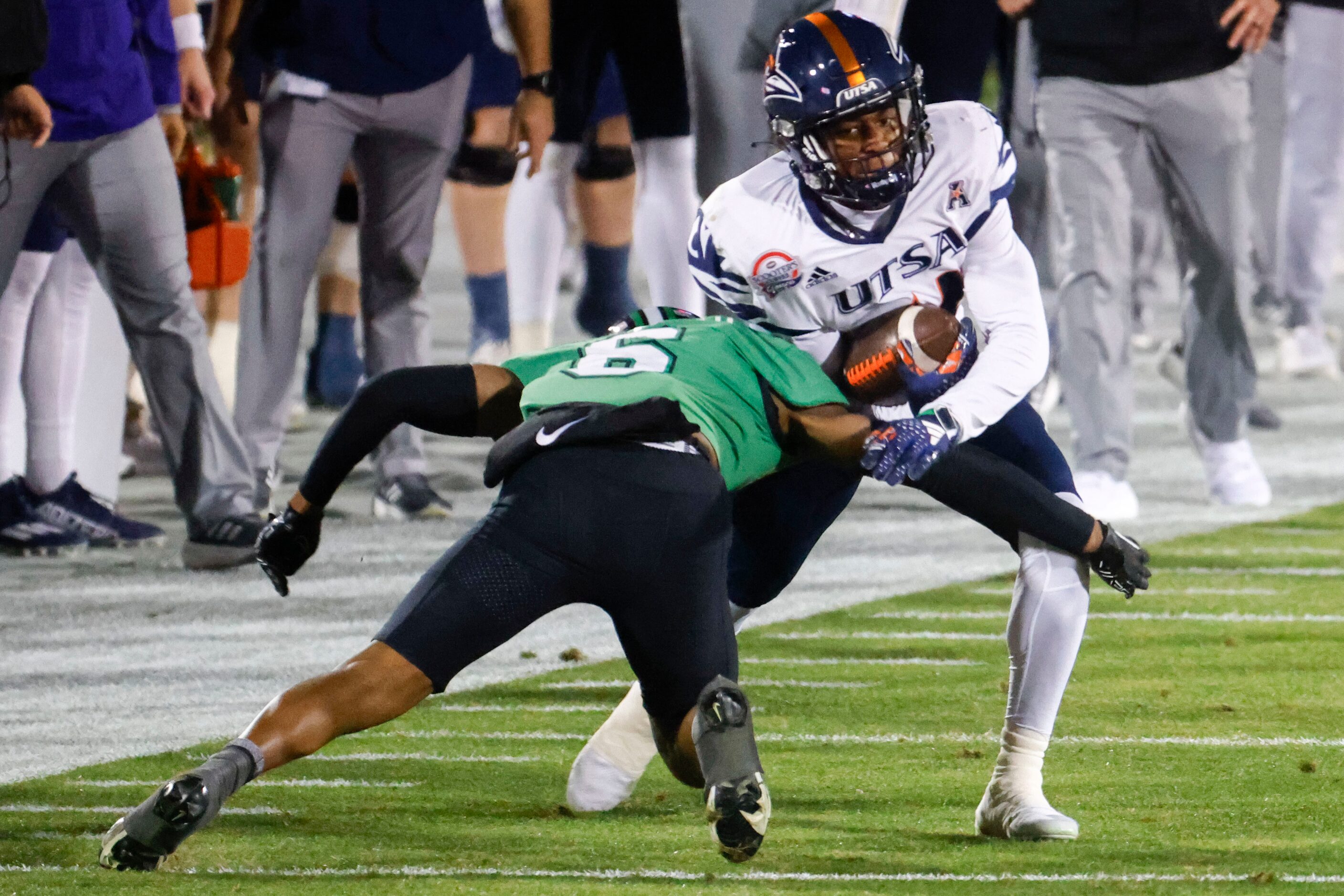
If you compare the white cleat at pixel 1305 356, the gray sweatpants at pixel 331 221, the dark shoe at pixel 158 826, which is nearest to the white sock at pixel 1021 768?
the dark shoe at pixel 158 826

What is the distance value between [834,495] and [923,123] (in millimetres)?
725

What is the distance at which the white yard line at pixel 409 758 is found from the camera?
5.27 meters

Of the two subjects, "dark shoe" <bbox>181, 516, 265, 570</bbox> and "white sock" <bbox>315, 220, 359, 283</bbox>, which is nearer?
"dark shoe" <bbox>181, 516, 265, 570</bbox>

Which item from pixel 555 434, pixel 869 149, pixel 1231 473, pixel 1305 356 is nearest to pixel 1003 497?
pixel 869 149

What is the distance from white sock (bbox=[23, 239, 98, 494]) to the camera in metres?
7.73

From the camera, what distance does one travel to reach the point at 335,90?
25.7ft

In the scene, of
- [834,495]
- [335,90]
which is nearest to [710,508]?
[834,495]

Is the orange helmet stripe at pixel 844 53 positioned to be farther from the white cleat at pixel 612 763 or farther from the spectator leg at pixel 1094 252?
the spectator leg at pixel 1094 252

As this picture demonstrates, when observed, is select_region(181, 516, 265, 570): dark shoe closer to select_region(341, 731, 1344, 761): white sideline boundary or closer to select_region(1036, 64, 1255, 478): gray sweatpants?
select_region(341, 731, 1344, 761): white sideline boundary

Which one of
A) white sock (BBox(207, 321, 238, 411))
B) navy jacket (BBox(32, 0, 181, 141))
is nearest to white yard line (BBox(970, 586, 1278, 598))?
navy jacket (BBox(32, 0, 181, 141))

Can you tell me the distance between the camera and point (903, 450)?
4406 mm

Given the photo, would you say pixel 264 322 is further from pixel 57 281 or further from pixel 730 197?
pixel 730 197

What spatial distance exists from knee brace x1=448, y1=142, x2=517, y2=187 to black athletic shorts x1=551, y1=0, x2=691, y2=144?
80cm

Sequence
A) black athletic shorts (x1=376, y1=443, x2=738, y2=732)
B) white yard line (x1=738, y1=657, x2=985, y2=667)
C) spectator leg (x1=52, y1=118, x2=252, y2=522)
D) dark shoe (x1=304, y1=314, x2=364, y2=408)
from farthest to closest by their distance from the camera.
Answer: dark shoe (x1=304, y1=314, x2=364, y2=408), spectator leg (x1=52, y1=118, x2=252, y2=522), white yard line (x1=738, y1=657, x2=985, y2=667), black athletic shorts (x1=376, y1=443, x2=738, y2=732)
